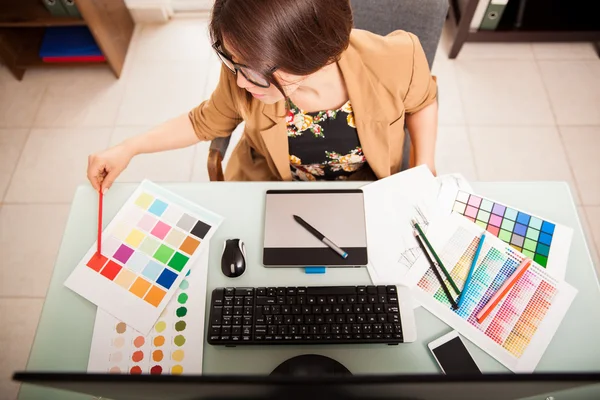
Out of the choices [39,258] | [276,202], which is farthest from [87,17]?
[276,202]

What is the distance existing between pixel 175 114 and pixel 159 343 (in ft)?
5.23

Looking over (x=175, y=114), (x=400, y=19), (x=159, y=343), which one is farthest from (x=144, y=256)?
(x=175, y=114)

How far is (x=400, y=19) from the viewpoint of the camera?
114cm

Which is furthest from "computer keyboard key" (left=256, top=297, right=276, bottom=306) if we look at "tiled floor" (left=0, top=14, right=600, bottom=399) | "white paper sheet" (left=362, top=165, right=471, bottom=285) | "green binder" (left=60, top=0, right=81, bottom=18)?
"green binder" (left=60, top=0, right=81, bottom=18)

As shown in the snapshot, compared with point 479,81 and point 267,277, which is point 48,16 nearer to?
point 267,277

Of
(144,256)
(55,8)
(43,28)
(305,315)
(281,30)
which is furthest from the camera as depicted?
(43,28)

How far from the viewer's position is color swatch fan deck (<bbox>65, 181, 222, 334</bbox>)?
35.9 inches

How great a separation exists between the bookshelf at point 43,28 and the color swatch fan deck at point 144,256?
147 cm

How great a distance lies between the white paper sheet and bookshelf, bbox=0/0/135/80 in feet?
5.90

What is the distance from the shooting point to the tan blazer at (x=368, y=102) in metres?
1.03

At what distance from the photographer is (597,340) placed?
0.85 metres

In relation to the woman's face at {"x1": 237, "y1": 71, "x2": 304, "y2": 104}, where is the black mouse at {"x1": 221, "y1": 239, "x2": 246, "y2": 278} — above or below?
below

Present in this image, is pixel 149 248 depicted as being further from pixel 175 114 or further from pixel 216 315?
pixel 175 114

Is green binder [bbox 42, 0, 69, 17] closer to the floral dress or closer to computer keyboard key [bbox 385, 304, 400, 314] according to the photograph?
the floral dress
